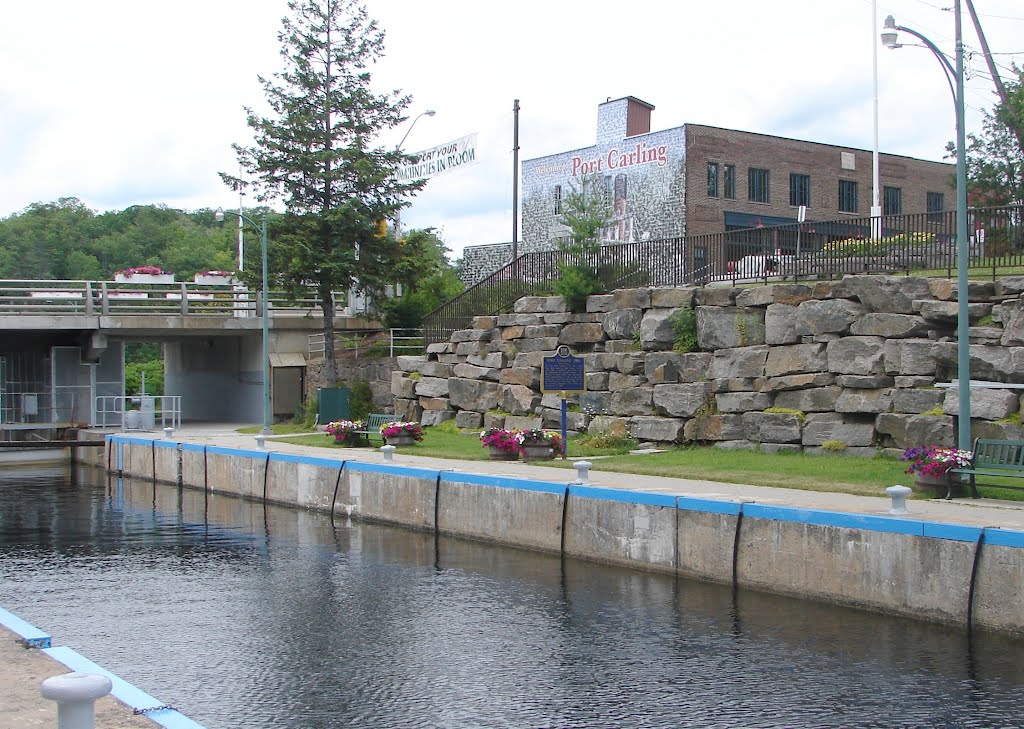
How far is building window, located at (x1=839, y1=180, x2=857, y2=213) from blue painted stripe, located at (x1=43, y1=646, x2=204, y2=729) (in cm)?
4194

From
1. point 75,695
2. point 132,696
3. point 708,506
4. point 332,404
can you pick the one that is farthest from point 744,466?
point 332,404

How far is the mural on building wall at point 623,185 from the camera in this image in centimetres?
4197

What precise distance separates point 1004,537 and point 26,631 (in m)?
Result: 9.63

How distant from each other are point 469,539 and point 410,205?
21.6m

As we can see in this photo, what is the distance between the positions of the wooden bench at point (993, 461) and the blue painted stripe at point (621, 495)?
3855 mm

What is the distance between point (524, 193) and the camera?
49.4m

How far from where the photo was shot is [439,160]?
4075 centimetres

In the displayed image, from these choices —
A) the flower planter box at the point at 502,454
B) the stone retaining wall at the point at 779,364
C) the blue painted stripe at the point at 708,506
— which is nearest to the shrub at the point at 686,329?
the stone retaining wall at the point at 779,364

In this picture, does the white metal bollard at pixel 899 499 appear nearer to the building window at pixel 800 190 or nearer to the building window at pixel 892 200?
the building window at pixel 800 190

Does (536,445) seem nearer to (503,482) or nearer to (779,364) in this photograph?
(503,482)

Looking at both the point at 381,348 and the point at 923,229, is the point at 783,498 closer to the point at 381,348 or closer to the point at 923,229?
the point at 923,229

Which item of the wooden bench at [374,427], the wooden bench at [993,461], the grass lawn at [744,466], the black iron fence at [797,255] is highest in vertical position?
the black iron fence at [797,255]

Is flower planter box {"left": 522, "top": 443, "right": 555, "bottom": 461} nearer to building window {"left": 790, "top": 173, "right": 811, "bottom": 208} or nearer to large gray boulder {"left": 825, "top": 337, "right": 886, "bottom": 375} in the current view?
large gray boulder {"left": 825, "top": 337, "right": 886, "bottom": 375}

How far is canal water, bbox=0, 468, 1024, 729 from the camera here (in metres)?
9.93
